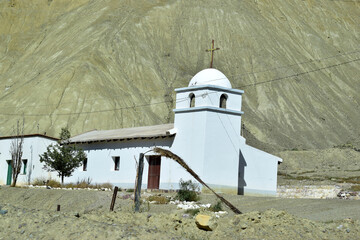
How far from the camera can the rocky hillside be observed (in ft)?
207

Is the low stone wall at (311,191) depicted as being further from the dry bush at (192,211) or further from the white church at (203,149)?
the dry bush at (192,211)

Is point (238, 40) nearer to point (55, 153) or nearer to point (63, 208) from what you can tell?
point (55, 153)

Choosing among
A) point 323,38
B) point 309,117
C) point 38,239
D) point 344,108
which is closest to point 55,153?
point 38,239

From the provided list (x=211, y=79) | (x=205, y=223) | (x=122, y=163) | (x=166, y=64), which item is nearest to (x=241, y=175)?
(x=211, y=79)

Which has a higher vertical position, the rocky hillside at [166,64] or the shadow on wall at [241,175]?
the rocky hillside at [166,64]

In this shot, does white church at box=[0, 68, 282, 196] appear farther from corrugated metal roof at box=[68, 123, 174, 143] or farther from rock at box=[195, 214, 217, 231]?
rock at box=[195, 214, 217, 231]

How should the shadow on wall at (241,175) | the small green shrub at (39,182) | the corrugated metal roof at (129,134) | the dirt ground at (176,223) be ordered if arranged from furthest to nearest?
the small green shrub at (39,182)
the corrugated metal roof at (129,134)
the shadow on wall at (241,175)
the dirt ground at (176,223)

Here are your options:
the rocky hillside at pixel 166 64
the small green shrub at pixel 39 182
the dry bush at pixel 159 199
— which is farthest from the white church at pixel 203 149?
the rocky hillside at pixel 166 64

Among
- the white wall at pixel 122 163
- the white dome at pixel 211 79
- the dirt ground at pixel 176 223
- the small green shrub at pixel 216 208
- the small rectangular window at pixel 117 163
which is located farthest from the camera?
the small rectangular window at pixel 117 163

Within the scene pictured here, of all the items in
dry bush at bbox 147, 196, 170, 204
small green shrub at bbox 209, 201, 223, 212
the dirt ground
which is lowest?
the dirt ground

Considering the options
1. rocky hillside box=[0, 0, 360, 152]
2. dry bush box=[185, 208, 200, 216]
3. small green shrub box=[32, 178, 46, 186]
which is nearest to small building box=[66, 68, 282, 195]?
small green shrub box=[32, 178, 46, 186]

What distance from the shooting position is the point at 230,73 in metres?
77.4

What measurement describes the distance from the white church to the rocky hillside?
23232 mm

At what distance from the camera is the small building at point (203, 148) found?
101 ft
